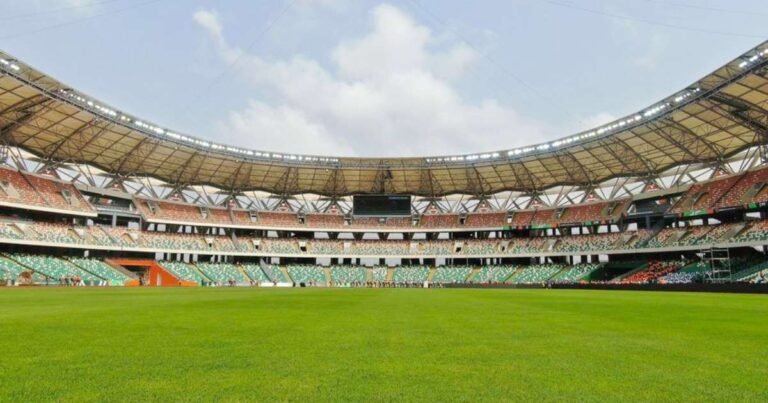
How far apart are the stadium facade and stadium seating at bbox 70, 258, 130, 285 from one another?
10.2 inches

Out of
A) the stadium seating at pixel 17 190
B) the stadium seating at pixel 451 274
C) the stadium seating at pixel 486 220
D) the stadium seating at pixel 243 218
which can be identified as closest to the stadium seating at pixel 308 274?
the stadium seating at pixel 243 218

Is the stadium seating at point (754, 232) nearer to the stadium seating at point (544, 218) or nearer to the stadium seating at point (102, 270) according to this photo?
Answer: the stadium seating at point (544, 218)

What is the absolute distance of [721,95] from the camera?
126 feet

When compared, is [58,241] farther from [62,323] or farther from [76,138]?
[62,323]

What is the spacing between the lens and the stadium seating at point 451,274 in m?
66.2

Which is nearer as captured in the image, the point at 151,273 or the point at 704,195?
the point at 704,195

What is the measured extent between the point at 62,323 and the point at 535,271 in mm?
59987

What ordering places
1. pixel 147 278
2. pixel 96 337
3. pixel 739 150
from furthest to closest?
1. pixel 147 278
2. pixel 739 150
3. pixel 96 337

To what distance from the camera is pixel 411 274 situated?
70.4 meters

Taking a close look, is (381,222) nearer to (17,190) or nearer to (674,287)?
(674,287)

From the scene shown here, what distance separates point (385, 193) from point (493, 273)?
21.4 meters

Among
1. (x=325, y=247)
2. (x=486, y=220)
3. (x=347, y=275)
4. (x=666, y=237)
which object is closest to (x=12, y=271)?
(x=347, y=275)

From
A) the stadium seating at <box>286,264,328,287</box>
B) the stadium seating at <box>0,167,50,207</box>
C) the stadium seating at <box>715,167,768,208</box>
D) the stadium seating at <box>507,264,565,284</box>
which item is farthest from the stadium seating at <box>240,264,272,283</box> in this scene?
the stadium seating at <box>715,167,768,208</box>

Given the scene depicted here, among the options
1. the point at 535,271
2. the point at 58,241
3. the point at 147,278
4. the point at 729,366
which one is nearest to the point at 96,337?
the point at 729,366
